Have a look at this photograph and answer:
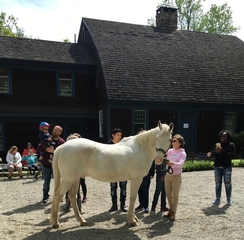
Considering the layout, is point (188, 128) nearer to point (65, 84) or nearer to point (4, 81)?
point (65, 84)

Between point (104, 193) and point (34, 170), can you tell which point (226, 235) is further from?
point (34, 170)

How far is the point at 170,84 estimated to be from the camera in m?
16.5

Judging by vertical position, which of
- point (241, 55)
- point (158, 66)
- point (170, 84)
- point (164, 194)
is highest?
point (241, 55)

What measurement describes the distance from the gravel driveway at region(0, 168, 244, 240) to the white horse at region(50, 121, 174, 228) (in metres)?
0.33

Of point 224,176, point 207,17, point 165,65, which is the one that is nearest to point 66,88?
point 165,65

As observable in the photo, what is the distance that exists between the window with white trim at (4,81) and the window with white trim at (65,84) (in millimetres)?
3259

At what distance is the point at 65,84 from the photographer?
1656 cm

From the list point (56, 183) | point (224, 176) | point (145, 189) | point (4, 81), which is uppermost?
point (4, 81)

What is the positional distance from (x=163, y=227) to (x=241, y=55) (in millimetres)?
19320

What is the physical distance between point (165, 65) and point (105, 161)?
13757 mm

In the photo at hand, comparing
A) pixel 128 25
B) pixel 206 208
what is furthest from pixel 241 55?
pixel 206 208

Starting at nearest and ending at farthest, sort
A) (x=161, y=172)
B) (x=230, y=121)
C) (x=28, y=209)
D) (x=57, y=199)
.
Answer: (x=57, y=199) → (x=161, y=172) → (x=28, y=209) → (x=230, y=121)

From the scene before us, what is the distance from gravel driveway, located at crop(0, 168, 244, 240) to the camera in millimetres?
4707

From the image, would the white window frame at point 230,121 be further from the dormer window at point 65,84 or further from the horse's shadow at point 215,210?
the horse's shadow at point 215,210
